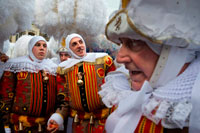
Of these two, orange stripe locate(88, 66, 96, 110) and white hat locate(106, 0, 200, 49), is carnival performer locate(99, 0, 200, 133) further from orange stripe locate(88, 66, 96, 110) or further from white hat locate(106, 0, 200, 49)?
orange stripe locate(88, 66, 96, 110)

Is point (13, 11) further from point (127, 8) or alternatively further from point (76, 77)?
point (127, 8)

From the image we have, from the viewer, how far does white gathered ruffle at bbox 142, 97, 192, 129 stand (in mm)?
791

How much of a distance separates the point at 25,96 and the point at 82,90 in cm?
78

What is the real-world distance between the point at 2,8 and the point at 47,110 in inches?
52.7

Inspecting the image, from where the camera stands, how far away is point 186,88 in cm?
85

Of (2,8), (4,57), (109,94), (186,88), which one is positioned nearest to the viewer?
(186,88)

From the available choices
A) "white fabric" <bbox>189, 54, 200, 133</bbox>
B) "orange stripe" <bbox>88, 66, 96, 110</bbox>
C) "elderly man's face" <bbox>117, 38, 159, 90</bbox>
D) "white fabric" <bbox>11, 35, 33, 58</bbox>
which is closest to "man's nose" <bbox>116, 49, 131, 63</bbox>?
"elderly man's face" <bbox>117, 38, 159, 90</bbox>

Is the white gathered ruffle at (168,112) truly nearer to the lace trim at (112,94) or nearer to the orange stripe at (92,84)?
the lace trim at (112,94)

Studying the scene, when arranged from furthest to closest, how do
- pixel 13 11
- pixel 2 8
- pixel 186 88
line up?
1. pixel 13 11
2. pixel 2 8
3. pixel 186 88

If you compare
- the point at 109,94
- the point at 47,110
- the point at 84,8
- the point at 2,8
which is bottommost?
the point at 47,110

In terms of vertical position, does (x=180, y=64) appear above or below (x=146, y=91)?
above

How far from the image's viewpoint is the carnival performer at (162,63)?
0.83 metres

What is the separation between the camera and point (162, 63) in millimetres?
910

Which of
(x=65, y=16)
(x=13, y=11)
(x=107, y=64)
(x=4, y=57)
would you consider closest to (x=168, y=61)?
(x=107, y=64)
